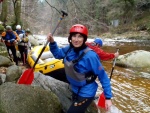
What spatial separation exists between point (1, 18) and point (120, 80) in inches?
414

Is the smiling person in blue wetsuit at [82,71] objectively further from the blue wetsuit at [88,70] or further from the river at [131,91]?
the river at [131,91]

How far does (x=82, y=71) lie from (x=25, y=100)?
3.26 ft

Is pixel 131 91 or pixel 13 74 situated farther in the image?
pixel 131 91

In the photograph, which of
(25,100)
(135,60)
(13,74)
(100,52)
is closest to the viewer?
(25,100)

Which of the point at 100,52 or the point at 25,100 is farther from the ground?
the point at 100,52

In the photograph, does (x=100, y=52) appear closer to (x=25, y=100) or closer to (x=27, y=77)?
(x=27, y=77)

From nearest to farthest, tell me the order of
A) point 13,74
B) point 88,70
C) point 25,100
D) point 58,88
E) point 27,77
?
point 88,70, point 25,100, point 27,77, point 58,88, point 13,74

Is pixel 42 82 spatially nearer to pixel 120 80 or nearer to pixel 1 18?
pixel 120 80

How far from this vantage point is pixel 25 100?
3248 mm

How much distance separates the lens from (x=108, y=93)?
292 centimetres

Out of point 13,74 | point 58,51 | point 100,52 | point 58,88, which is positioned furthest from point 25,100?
point 100,52

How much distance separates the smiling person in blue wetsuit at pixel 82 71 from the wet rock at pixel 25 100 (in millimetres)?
612

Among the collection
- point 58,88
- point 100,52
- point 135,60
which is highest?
point 100,52

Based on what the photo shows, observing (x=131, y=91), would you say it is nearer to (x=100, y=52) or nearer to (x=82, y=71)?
(x=100, y=52)
